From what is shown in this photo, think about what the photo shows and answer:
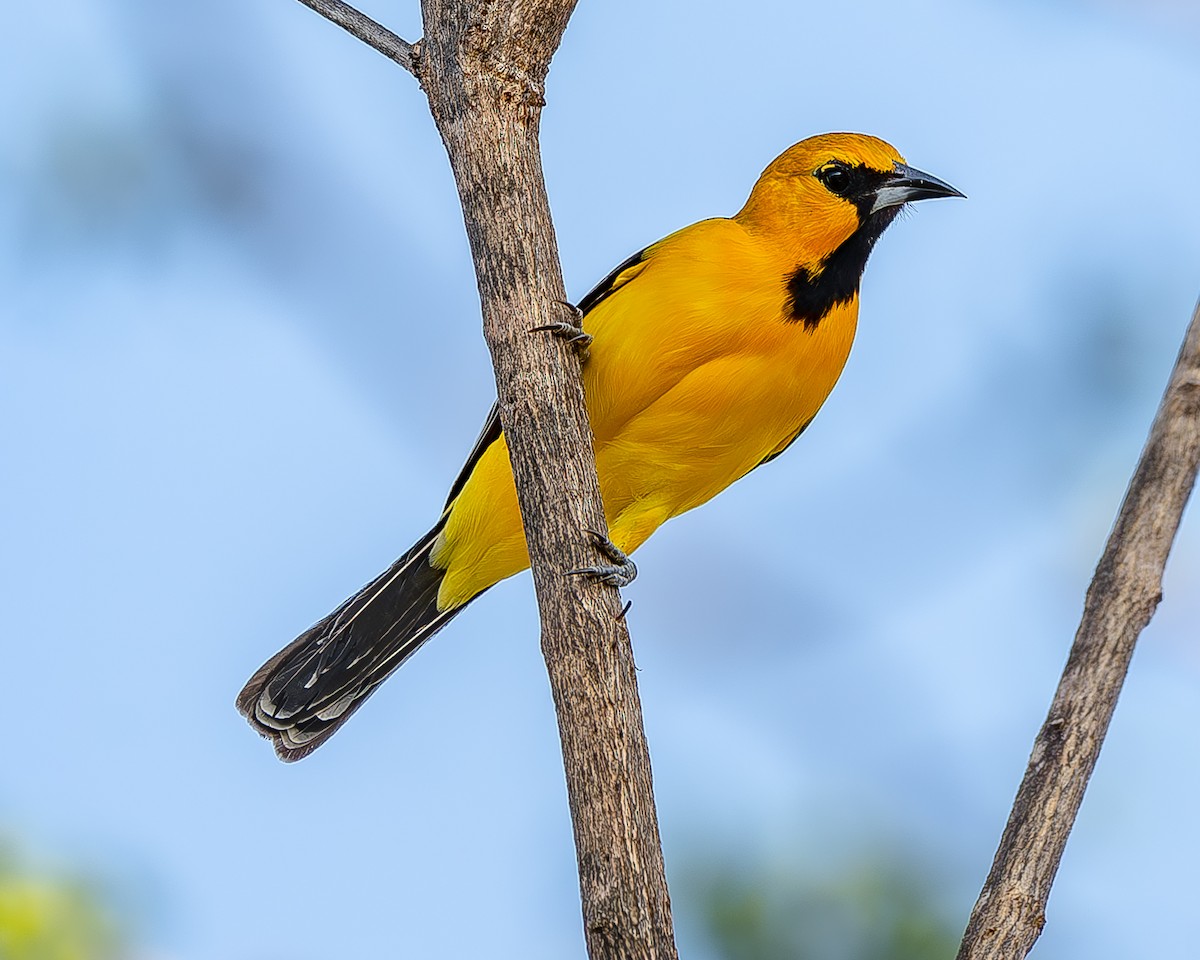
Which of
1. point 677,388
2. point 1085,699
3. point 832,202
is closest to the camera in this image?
point 1085,699

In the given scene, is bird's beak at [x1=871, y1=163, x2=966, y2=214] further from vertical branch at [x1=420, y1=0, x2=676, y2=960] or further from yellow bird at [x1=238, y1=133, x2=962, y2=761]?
vertical branch at [x1=420, y1=0, x2=676, y2=960]

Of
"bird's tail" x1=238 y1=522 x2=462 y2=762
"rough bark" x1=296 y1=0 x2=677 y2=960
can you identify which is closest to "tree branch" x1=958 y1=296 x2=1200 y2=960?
"rough bark" x1=296 y1=0 x2=677 y2=960

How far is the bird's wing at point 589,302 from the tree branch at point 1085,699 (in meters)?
2.18

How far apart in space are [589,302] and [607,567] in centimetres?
179

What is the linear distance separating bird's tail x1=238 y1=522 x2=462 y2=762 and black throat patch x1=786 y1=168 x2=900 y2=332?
4.45 feet

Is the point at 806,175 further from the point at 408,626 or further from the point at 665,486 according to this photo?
the point at 408,626

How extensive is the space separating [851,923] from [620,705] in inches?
61.9

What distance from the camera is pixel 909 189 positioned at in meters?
4.62

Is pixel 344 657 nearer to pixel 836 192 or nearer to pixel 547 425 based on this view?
pixel 547 425

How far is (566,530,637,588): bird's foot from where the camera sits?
2.84 m

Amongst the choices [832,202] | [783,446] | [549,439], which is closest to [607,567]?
[549,439]

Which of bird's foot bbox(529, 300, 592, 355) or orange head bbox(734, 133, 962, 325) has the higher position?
orange head bbox(734, 133, 962, 325)

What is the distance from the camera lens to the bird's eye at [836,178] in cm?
463

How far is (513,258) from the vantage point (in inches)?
120
